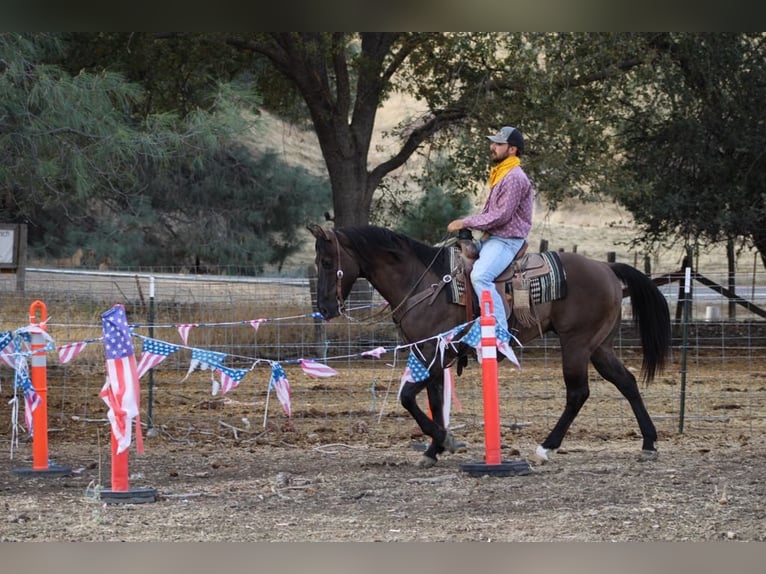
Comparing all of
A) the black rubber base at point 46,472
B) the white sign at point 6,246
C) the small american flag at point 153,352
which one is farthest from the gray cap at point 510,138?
the white sign at point 6,246

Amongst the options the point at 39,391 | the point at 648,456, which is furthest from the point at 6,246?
the point at 648,456

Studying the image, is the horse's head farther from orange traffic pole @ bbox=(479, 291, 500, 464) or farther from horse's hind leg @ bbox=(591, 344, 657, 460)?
horse's hind leg @ bbox=(591, 344, 657, 460)

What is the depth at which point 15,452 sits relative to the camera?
9109mm

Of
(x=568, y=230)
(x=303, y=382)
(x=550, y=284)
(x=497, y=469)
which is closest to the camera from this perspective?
(x=497, y=469)

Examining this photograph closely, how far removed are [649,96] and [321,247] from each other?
10.8 meters

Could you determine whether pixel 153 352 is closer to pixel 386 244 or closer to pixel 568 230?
pixel 386 244

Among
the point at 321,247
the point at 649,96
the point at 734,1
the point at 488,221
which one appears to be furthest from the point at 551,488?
the point at 649,96

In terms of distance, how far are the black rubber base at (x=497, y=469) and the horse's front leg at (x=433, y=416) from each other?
47cm

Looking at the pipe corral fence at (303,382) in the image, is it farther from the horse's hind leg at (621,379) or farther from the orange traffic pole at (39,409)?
the orange traffic pole at (39,409)

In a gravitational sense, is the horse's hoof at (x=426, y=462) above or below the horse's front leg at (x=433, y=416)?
below

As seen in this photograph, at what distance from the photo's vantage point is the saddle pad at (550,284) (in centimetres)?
827

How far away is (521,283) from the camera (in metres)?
8.23

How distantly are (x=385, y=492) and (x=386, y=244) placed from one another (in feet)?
7.14

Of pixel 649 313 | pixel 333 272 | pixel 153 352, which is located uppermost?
pixel 333 272
